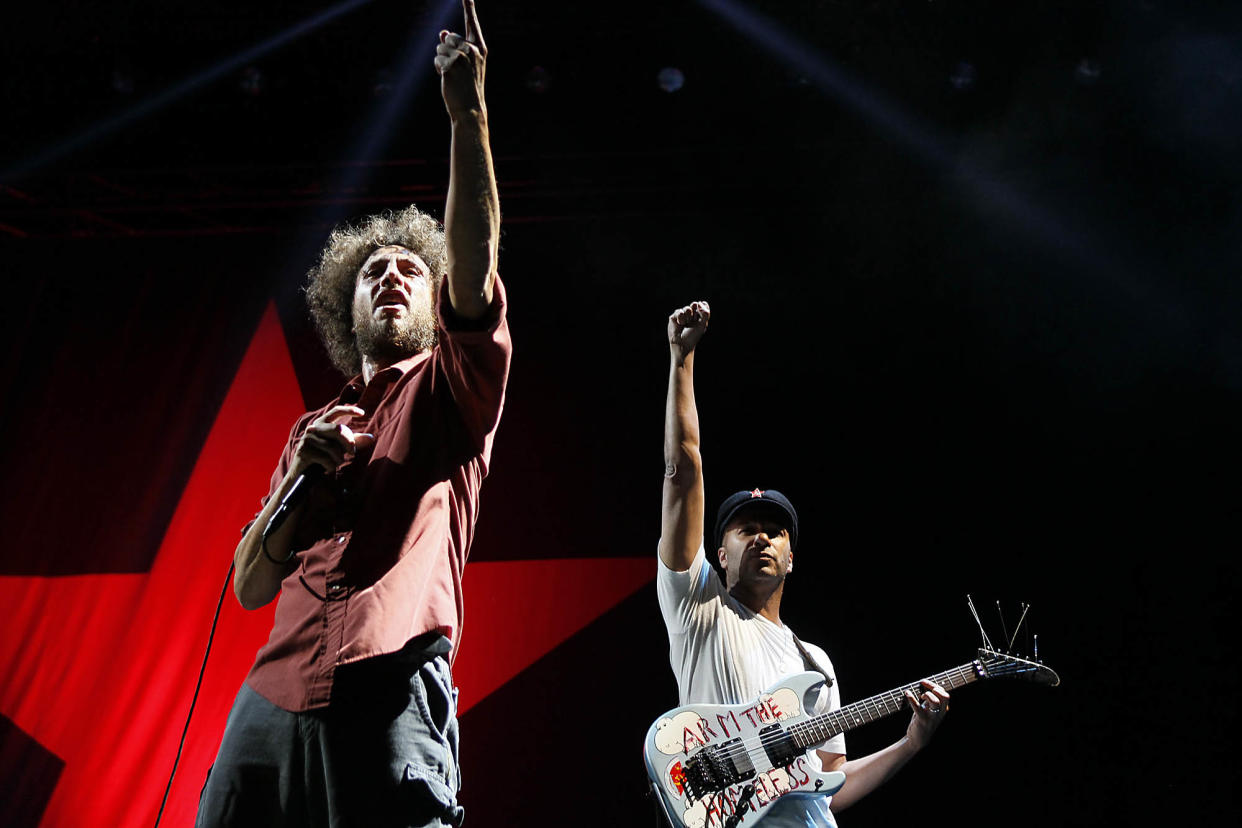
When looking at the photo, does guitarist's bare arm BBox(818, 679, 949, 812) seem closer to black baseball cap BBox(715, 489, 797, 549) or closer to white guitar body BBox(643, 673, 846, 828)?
white guitar body BBox(643, 673, 846, 828)

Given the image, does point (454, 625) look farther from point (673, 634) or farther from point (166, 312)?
point (166, 312)

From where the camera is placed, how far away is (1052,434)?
397 centimetres

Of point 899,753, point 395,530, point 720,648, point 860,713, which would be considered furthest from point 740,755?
point 395,530

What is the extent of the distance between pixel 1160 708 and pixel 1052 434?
3.93 ft

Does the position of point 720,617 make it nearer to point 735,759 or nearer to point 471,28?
point 735,759

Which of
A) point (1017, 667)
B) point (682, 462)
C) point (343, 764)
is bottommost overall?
point (343, 764)

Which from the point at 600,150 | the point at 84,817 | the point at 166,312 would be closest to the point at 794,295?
the point at 600,150

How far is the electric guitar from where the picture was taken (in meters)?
2.44

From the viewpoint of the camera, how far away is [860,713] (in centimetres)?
270

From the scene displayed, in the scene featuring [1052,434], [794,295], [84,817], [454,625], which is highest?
[794,295]

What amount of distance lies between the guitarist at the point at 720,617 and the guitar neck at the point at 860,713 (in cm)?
5

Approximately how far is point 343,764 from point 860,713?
76.0 inches

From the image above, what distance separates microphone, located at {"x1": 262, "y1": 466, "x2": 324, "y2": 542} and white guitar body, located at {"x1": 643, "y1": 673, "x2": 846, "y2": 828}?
154cm

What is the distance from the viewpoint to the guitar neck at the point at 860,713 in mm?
2541
